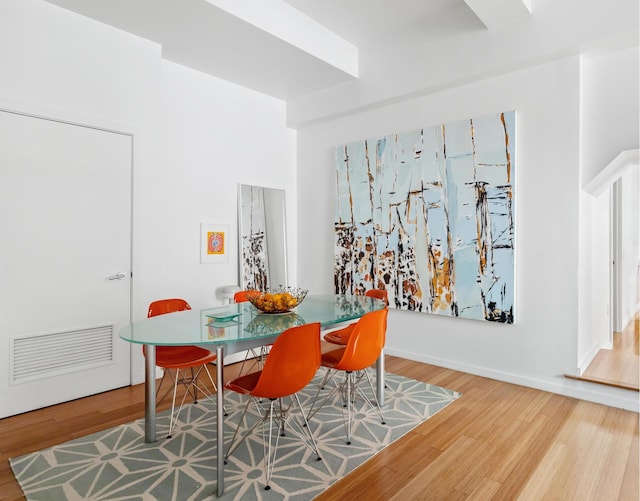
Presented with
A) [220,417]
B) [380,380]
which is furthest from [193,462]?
[380,380]

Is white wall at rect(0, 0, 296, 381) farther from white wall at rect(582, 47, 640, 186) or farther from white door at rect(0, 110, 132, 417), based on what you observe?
white wall at rect(582, 47, 640, 186)

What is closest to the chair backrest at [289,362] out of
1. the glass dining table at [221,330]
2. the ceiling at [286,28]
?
the glass dining table at [221,330]

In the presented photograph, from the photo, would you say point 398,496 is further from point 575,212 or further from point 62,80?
point 62,80

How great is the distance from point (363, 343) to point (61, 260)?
2.59m

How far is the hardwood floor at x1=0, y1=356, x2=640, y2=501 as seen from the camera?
2.27 m

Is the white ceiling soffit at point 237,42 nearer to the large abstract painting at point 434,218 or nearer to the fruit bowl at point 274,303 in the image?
the large abstract painting at point 434,218

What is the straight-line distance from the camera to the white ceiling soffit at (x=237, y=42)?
3441 millimetres

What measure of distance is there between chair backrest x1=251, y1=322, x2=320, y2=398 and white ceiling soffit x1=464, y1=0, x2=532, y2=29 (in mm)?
2955

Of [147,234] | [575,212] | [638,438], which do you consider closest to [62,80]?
[147,234]

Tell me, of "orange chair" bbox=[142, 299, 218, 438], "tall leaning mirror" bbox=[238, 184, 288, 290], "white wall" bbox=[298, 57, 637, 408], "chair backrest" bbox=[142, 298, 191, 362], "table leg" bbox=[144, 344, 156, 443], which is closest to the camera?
"table leg" bbox=[144, 344, 156, 443]

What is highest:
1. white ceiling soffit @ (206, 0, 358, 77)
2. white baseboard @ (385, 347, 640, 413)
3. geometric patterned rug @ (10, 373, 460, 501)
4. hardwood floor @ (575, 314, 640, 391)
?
white ceiling soffit @ (206, 0, 358, 77)

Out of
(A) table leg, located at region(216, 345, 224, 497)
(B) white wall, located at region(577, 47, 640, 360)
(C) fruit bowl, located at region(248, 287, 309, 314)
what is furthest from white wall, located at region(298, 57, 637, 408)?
(A) table leg, located at region(216, 345, 224, 497)

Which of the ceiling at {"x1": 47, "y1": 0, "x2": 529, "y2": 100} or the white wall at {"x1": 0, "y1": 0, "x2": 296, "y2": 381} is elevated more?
the ceiling at {"x1": 47, "y1": 0, "x2": 529, "y2": 100}

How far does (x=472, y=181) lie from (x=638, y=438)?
2422 mm
